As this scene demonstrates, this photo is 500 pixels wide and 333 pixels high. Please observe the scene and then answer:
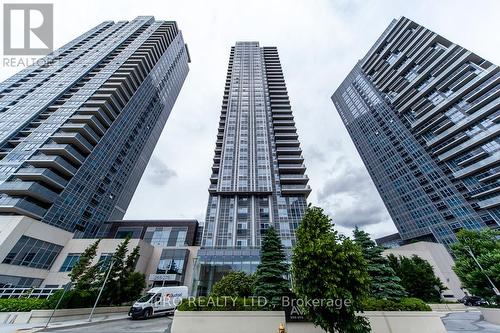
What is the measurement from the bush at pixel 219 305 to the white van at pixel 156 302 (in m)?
6.52

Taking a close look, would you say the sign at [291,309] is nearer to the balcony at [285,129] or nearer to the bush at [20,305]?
the bush at [20,305]

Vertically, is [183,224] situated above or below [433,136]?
below

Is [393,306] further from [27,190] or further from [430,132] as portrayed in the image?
[430,132]

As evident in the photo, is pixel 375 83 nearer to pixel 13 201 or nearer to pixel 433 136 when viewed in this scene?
pixel 433 136

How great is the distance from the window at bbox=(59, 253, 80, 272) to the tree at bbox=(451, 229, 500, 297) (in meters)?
55.1

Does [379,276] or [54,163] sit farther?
[54,163]

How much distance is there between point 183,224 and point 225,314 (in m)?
42.2

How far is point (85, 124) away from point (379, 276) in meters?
61.9

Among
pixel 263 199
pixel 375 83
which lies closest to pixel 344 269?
pixel 263 199

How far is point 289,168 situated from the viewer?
54.2m

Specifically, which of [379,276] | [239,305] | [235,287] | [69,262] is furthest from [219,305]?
[69,262]

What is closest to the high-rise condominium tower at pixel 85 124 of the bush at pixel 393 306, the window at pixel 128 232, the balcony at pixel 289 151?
the window at pixel 128 232

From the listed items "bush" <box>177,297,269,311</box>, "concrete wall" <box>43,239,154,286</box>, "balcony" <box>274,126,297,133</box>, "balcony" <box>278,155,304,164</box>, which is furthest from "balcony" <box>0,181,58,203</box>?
"balcony" <box>274,126,297,133</box>

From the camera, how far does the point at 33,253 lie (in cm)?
3325
